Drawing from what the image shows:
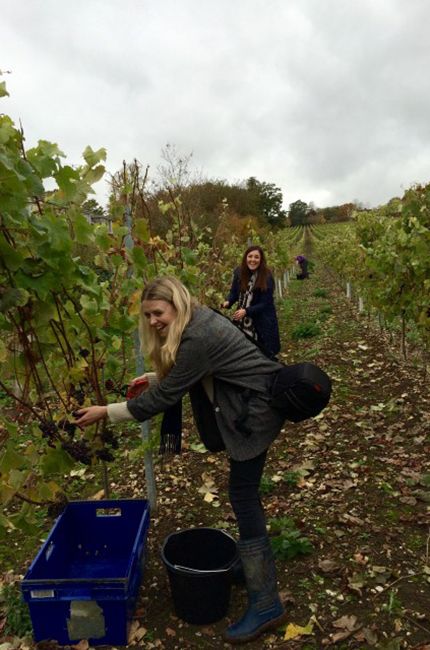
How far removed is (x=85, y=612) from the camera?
8.05 ft

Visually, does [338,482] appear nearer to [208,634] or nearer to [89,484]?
[208,634]

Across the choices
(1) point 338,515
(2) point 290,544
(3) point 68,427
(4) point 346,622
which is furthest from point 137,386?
(1) point 338,515

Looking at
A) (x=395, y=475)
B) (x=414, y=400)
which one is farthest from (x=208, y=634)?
(x=414, y=400)

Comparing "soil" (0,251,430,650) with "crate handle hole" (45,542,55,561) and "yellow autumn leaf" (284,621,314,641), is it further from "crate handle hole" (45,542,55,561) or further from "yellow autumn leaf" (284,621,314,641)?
"crate handle hole" (45,542,55,561)

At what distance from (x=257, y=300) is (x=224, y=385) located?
336 centimetres

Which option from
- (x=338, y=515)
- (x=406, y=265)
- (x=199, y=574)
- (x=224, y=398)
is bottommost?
(x=338, y=515)

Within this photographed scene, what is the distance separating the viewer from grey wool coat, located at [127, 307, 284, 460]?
7.73 ft

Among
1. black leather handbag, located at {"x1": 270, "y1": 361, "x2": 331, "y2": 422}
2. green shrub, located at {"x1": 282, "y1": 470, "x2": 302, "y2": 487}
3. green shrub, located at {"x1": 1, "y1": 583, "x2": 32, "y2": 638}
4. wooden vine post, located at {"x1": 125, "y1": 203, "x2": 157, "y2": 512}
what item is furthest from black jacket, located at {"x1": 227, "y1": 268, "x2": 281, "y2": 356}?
green shrub, located at {"x1": 1, "y1": 583, "x2": 32, "y2": 638}

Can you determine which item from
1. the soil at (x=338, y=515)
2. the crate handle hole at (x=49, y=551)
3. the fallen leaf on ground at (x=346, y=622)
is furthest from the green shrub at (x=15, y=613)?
the fallen leaf on ground at (x=346, y=622)

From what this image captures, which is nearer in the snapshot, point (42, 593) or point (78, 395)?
point (42, 593)

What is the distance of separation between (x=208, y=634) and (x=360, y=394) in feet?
12.8

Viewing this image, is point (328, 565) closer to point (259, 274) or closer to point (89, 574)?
point (89, 574)

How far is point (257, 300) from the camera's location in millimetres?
5754

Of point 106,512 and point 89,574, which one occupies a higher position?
point 106,512
